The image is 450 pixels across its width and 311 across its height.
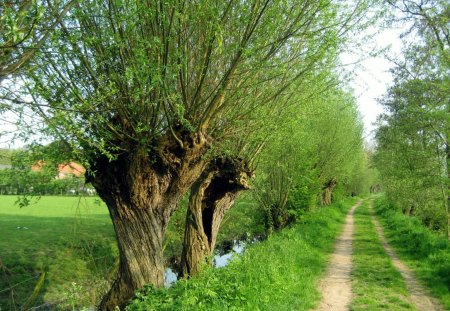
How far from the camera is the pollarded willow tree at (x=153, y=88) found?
6.09 m

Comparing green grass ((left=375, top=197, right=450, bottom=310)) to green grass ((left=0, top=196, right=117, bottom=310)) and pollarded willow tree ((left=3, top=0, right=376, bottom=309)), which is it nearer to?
pollarded willow tree ((left=3, top=0, right=376, bottom=309))

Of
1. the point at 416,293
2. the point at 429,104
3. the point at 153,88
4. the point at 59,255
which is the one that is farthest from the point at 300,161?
the point at 153,88

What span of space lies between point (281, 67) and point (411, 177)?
919 cm

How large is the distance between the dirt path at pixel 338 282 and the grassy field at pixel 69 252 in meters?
4.84

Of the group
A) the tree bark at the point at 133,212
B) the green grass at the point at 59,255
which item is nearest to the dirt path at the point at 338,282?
the tree bark at the point at 133,212

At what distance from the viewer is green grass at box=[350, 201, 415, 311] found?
8070 mm

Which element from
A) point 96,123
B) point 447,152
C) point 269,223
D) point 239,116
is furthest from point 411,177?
point 96,123

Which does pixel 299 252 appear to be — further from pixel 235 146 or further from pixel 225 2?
pixel 225 2

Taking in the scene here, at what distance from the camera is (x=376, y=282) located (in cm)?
990

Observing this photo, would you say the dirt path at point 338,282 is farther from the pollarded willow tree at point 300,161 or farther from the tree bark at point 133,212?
the pollarded willow tree at point 300,161

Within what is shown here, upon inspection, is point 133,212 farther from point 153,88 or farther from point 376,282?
point 376,282

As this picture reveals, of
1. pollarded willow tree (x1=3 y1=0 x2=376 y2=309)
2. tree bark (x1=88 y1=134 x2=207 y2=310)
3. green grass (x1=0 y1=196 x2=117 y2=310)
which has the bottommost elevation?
green grass (x1=0 y1=196 x2=117 y2=310)

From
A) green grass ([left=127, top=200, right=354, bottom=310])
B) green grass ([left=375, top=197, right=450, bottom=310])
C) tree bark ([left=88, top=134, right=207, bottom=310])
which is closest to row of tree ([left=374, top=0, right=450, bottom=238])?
green grass ([left=375, top=197, right=450, bottom=310])

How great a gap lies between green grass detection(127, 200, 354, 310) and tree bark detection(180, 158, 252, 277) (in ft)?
4.61
